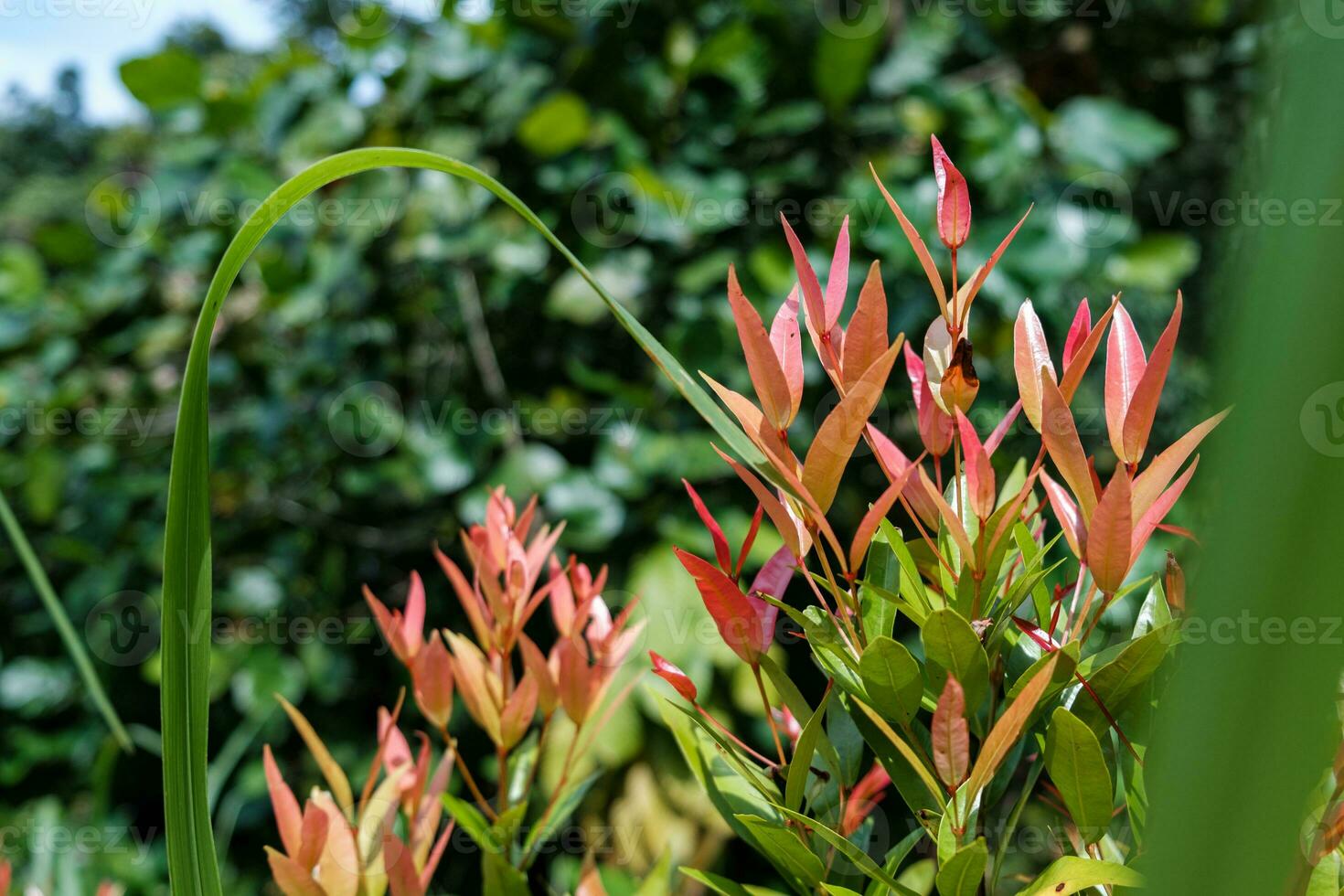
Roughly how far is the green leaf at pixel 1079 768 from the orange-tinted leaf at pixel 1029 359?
7cm

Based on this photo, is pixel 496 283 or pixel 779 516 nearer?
pixel 779 516

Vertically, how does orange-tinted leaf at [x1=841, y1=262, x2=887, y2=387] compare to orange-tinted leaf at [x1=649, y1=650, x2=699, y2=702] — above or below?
above

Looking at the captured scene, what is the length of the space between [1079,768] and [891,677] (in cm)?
5

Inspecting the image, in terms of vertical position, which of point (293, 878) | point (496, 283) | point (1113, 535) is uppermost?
point (496, 283)

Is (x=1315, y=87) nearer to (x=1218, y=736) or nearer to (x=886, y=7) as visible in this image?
(x=1218, y=736)

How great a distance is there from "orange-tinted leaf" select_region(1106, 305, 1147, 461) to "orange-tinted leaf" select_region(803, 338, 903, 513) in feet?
0.20

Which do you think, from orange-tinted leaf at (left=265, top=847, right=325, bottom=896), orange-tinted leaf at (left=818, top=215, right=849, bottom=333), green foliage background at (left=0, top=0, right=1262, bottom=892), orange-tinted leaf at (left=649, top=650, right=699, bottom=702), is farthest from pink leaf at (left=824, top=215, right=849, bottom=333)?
green foliage background at (left=0, top=0, right=1262, bottom=892)

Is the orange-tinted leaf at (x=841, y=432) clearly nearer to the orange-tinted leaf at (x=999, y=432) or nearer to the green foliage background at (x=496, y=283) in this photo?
the orange-tinted leaf at (x=999, y=432)

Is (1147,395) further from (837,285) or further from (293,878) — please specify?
(293,878)

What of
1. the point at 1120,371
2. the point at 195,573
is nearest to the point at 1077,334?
the point at 1120,371

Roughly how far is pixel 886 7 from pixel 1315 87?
1.10 m

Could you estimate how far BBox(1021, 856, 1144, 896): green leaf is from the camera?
0.20 metres

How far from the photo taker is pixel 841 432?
0.70 ft

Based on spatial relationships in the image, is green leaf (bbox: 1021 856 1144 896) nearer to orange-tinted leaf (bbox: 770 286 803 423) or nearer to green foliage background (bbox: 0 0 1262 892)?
orange-tinted leaf (bbox: 770 286 803 423)
